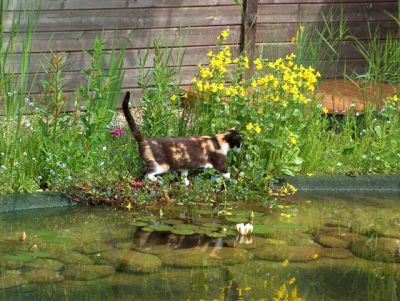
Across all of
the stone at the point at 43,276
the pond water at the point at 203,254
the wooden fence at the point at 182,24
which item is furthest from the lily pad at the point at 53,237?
the wooden fence at the point at 182,24

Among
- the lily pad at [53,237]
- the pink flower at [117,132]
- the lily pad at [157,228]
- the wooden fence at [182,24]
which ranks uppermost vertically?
the wooden fence at [182,24]

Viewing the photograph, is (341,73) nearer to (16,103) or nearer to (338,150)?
(338,150)

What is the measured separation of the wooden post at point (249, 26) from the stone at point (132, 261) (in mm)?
5644

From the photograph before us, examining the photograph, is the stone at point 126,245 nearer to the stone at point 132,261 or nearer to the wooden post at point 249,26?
the stone at point 132,261

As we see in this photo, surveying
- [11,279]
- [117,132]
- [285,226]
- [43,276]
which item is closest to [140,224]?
[285,226]

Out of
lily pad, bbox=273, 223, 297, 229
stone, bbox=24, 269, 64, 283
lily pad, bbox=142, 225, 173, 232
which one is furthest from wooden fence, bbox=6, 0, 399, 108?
stone, bbox=24, 269, 64, 283

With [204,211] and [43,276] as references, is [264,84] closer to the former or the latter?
[204,211]

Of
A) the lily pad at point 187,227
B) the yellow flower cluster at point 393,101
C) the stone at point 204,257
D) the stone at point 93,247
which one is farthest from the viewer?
the yellow flower cluster at point 393,101

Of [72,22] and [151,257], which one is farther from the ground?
[72,22]

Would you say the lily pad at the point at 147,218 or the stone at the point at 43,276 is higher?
the lily pad at the point at 147,218

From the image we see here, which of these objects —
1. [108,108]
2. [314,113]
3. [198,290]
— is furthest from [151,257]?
[314,113]

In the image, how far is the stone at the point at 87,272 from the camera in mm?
7090

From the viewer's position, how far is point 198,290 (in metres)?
6.90

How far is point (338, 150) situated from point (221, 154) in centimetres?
162
